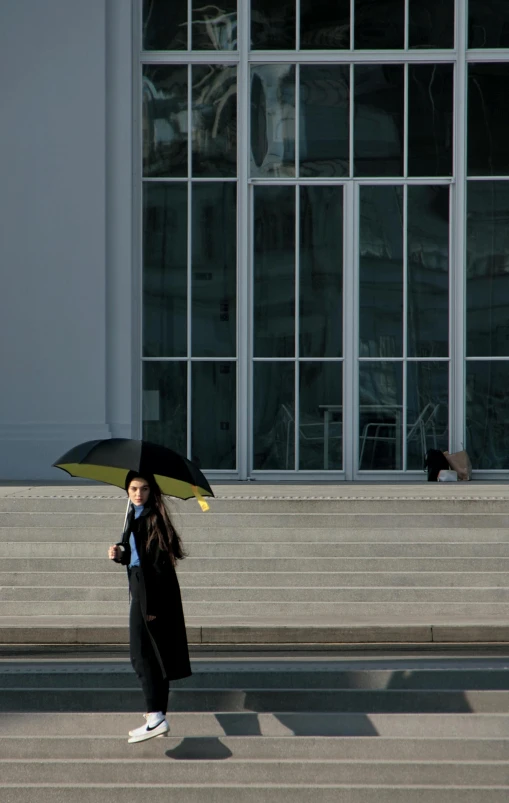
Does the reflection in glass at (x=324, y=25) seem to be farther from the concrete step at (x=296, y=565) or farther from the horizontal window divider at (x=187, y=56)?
the concrete step at (x=296, y=565)

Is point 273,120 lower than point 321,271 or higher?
higher

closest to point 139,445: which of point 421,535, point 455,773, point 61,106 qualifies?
Result: point 455,773

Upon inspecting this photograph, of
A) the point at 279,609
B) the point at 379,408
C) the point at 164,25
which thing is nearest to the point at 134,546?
the point at 279,609

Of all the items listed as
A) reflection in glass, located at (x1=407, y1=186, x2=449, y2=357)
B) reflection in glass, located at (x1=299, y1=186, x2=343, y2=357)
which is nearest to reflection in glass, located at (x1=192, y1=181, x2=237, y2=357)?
reflection in glass, located at (x1=299, y1=186, x2=343, y2=357)

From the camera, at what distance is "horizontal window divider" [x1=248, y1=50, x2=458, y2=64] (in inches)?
579

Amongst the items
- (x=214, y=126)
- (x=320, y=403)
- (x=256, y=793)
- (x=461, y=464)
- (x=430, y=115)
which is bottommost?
(x=256, y=793)

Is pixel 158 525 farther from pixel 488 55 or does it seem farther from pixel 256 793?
pixel 488 55

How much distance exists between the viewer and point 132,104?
14.6m

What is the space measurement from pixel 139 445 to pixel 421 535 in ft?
15.7

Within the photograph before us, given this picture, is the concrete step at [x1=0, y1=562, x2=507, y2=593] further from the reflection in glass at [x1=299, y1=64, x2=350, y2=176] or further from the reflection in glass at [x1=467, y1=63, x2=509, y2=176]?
the reflection in glass at [x1=467, y1=63, x2=509, y2=176]

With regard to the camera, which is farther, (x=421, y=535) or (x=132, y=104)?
(x=132, y=104)

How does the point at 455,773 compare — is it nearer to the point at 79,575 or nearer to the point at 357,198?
the point at 79,575

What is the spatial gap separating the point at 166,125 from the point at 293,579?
297 inches

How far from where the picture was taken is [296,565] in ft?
32.0
